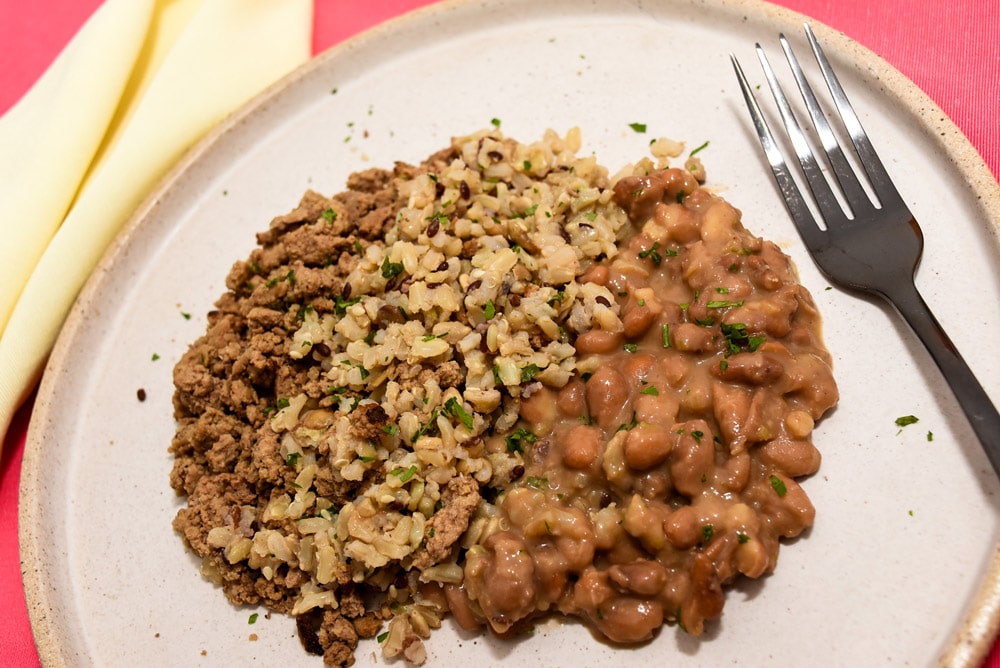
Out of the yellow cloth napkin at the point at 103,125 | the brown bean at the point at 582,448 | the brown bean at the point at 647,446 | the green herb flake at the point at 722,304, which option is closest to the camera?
the brown bean at the point at 647,446

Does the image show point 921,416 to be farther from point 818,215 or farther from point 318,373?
point 318,373

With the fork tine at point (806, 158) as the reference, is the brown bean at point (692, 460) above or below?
below

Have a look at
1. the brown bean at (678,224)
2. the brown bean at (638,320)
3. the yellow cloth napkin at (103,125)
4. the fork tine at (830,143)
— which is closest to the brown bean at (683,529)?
the brown bean at (638,320)

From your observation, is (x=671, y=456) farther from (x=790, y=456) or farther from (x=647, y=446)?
(x=790, y=456)

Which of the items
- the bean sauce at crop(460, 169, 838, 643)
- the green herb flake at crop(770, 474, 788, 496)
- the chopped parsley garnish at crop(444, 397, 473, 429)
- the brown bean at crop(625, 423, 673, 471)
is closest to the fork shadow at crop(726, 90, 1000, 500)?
the bean sauce at crop(460, 169, 838, 643)

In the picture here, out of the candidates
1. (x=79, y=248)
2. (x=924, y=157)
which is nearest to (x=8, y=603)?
(x=79, y=248)

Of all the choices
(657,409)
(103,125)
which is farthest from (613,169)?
(103,125)

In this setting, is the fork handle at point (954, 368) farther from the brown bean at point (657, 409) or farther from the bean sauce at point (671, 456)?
the brown bean at point (657, 409)
